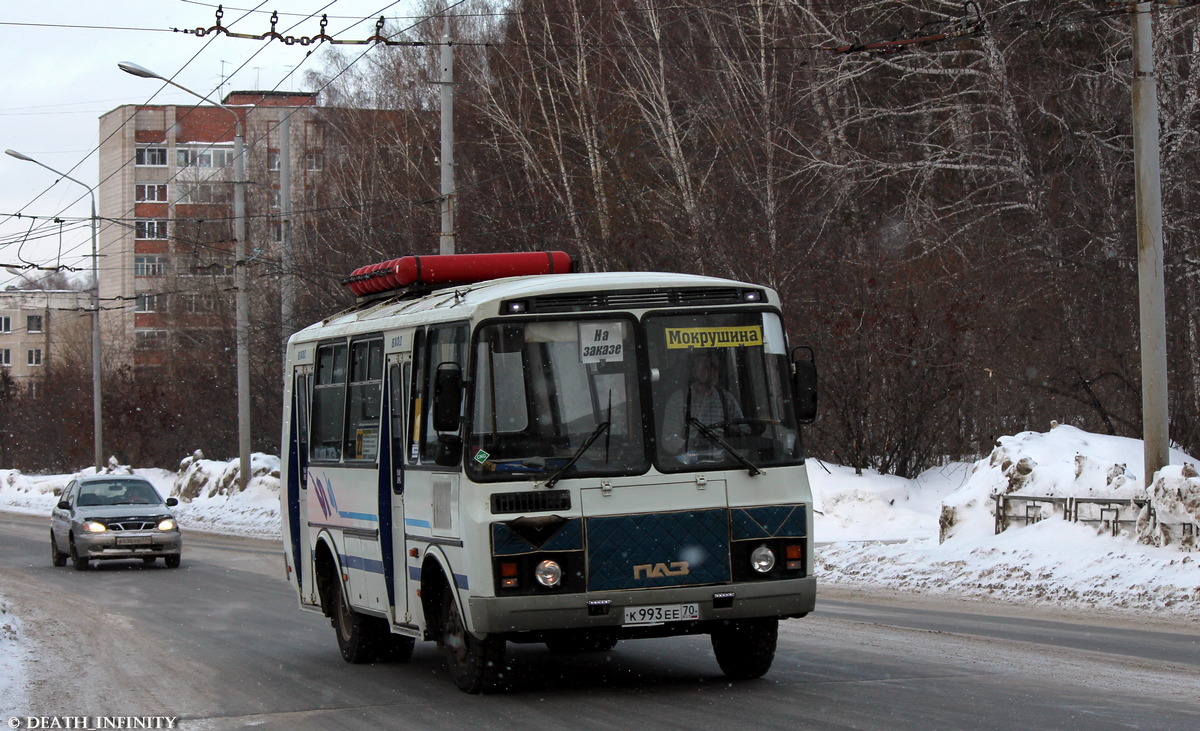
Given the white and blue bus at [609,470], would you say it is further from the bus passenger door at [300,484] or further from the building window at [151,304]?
the building window at [151,304]

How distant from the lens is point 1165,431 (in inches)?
647

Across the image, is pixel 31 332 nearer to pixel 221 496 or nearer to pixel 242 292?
pixel 221 496

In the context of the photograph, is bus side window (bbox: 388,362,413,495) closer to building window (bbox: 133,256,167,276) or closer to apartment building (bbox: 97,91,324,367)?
apartment building (bbox: 97,91,324,367)

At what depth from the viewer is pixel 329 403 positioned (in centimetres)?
1248

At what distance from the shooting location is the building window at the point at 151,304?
85.9 m

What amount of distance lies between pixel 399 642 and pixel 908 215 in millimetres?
21262

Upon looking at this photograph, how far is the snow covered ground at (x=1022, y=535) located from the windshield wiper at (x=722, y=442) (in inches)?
206

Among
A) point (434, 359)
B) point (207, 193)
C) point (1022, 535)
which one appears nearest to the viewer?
point (434, 359)

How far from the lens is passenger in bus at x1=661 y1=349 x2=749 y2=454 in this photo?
30.7ft

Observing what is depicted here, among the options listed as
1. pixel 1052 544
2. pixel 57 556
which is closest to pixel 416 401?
pixel 1052 544

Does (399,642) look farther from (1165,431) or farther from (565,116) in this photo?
(565,116)

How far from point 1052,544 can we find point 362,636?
862 centimetres

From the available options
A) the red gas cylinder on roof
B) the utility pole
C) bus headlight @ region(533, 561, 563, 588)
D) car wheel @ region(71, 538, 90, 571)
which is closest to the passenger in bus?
bus headlight @ region(533, 561, 563, 588)

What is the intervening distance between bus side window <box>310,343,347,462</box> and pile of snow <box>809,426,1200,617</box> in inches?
290
